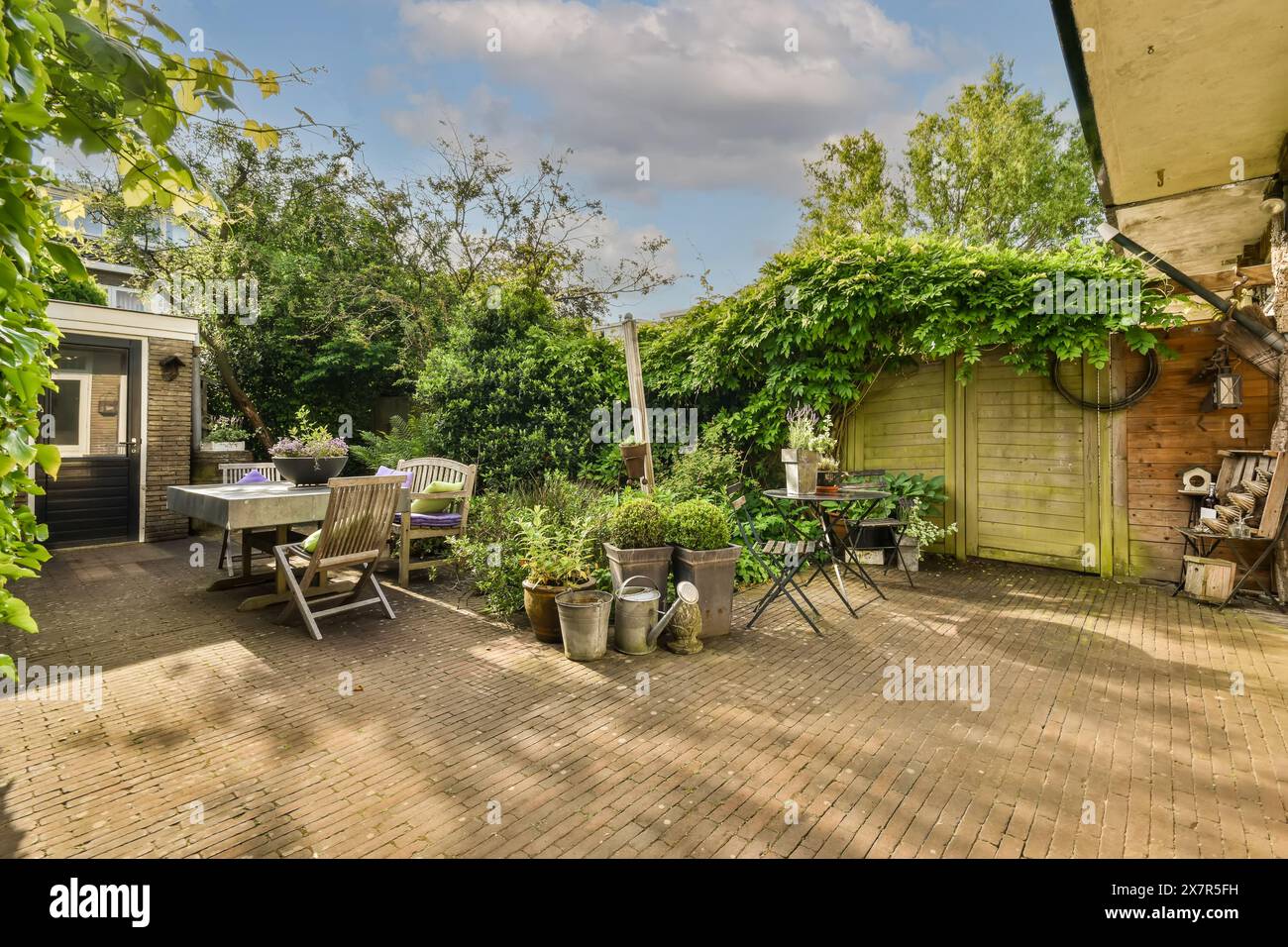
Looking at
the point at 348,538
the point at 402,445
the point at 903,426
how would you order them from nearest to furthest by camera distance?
the point at 348,538 < the point at 903,426 < the point at 402,445

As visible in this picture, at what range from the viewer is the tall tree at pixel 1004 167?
55.7 ft

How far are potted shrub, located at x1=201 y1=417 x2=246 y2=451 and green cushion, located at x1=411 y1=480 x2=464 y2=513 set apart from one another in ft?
16.1

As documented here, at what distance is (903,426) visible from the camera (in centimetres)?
707

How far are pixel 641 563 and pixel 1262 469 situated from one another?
524 centimetres

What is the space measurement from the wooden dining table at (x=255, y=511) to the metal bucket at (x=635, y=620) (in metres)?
2.36

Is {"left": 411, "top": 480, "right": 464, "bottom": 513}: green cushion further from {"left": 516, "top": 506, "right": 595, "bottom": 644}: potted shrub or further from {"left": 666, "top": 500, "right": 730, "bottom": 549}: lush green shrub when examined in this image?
{"left": 666, "top": 500, "right": 730, "bottom": 549}: lush green shrub

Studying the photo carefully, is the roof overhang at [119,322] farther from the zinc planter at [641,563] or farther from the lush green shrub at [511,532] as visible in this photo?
the zinc planter at [641,563]

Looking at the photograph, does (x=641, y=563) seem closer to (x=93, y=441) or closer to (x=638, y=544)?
(x=638, y=544)

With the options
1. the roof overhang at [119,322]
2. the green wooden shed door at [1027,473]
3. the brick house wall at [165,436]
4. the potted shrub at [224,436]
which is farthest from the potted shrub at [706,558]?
the potted shrub at [224,436]

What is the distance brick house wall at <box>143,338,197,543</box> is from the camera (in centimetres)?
800

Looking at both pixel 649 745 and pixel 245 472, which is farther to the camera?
pixel 245 472

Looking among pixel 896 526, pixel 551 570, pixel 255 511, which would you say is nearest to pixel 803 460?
pixel 896 526

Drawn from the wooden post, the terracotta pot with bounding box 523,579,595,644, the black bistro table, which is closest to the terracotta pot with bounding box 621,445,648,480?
the wooden post

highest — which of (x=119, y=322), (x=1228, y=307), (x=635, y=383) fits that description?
(x=119, y=322)
